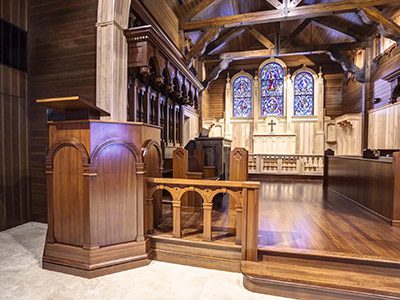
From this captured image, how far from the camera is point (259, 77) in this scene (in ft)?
33.4

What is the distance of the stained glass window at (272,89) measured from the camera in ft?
33.1

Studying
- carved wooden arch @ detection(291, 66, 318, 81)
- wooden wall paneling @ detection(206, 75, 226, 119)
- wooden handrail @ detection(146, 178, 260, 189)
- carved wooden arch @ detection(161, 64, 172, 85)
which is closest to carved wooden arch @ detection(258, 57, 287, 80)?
carved wooden arch @ detection(291, 66, 318, 81)

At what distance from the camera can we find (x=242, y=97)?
10.5m

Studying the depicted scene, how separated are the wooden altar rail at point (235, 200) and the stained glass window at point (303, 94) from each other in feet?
29.1

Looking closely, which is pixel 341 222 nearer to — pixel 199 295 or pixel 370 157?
pixel 370 157

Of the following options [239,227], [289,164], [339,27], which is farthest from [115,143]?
[339,27]

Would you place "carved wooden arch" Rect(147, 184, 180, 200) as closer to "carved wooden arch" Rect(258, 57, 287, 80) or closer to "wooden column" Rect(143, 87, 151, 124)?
"wooden column" Rect(143, 87, 151, 124)

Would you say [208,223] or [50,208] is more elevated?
[50,208]

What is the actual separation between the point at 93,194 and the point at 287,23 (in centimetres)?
987

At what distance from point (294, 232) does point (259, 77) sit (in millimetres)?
8856

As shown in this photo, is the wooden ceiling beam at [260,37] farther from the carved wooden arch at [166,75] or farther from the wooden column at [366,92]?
the carved wooden arch at [166,75]

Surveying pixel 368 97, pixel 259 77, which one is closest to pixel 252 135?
pixel 259 77

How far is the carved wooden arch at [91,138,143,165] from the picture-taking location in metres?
2.05

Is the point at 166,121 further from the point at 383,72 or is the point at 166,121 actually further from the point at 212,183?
the point at 383,72
